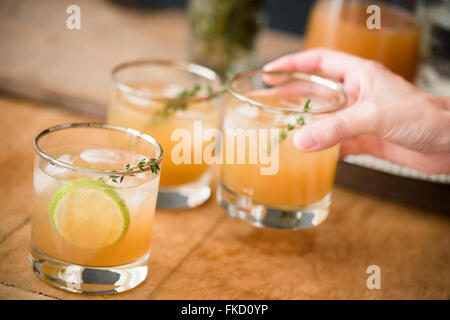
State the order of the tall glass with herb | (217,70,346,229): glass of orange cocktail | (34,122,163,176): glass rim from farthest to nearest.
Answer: the tall glass with herb < (217,70,346,229): glass of orange cocktail < (34,122,163,176): glass rim

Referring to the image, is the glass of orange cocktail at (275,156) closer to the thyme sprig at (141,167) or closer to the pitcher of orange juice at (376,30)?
the thyme sprig at (141,167)

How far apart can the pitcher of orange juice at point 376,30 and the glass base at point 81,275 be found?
3.39ft

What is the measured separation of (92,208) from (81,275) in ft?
0.44

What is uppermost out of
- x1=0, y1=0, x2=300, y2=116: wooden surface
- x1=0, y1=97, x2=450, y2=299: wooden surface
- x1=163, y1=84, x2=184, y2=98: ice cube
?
x1=163, y1=84, x2=184, y2=98: ice cube

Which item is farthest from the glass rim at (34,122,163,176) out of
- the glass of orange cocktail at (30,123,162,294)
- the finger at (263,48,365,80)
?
the finger at (263,48,365,80)

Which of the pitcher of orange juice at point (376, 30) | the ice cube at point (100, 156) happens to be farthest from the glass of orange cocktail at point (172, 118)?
the pitcher of orange juice at point (376, 30)

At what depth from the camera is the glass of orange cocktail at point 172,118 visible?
1438mm

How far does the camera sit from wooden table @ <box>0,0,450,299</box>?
4.14 feet

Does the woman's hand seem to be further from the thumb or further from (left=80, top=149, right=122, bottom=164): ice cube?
(left=80, top=149, right=122, bottom=164): ice cube

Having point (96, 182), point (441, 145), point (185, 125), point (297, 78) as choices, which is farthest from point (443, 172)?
point (96, 182)

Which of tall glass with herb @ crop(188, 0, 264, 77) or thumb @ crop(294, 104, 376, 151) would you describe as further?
tall glass with herb @ crop(188, 0, 264, 77)

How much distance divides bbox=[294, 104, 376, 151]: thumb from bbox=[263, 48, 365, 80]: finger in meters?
0.29

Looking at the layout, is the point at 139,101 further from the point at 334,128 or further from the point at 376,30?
the point at 376,30

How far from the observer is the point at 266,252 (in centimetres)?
141
